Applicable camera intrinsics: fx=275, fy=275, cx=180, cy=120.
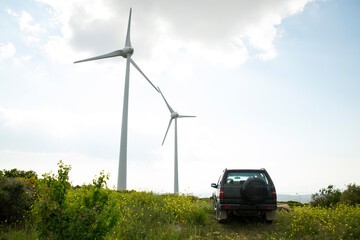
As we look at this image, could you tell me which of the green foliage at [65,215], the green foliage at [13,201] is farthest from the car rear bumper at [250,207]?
the green foliage at [13,201]

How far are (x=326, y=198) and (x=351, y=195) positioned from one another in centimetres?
149

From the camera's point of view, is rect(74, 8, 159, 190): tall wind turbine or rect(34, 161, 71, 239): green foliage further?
rect(74, 8, 159, 190): tall wind turbine

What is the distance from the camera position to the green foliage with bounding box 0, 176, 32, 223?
11445mm

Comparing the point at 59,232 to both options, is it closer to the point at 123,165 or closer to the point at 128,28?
the point at 123,165

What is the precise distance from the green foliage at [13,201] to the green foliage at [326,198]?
55.7 feet

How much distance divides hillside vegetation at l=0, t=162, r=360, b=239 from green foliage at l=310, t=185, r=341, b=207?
663cm

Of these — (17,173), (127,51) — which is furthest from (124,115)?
(17,173)

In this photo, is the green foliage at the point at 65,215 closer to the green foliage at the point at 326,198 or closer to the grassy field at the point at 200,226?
the grassy field at the point at 200,226

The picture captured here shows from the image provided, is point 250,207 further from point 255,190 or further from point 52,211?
point 52,211

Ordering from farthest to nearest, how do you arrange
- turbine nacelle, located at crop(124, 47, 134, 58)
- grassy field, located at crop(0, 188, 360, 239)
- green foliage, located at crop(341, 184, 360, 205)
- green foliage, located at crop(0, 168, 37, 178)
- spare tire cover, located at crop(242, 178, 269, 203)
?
turbine nacelle, located at crop(124, 47, 134, 58)
green foliage, located at crop(0, 168, 37, 178)
green foliage, located at crop(341, 184, 360, 205)
spare tire cover, located at crop(242, 178, 269, 203)
grassy field, located at crop(0, 188, 360, 239)

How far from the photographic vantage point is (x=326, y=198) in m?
18.3

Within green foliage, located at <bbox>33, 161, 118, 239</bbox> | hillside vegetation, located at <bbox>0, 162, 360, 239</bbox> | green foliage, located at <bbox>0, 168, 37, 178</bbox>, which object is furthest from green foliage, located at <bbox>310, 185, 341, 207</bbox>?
green foliage, located at <bbox>0, 168, 37, 178</bbox>

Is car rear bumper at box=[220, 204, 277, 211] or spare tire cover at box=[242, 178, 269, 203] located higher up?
spare tire cover at box=[242, 178, 269, 203]

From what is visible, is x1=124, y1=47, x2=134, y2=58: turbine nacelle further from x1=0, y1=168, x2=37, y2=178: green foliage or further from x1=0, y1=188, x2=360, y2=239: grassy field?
x1=0, y1=188, x2=360, y2=239: grassy field
